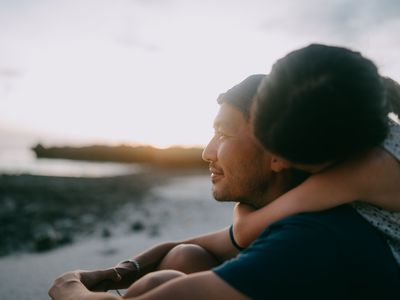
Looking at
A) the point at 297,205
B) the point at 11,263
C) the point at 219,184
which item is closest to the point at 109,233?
the point at 11,263

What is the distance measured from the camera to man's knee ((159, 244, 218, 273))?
6.91 feet

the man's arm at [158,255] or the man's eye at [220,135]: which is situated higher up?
the man's eye at [220,135]

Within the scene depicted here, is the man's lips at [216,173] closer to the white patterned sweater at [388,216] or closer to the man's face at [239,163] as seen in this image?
the man's face at [239,163]

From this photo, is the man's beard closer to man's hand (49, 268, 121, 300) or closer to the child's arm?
the child's arm

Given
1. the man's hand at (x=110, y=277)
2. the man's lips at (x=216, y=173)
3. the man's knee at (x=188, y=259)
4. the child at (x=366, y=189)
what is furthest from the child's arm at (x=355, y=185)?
the man's hand at (x=110, y=277)

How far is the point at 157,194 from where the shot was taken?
34.8 ft

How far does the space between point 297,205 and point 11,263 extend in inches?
159

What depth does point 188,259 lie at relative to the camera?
2.12m

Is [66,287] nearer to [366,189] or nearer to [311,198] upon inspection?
[311,198]

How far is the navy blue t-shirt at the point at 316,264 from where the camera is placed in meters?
1.13

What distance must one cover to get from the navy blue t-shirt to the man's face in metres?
0.64

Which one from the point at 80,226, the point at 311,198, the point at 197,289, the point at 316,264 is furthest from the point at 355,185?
the point at 80,226

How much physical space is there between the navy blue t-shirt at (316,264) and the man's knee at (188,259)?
2.93 feet

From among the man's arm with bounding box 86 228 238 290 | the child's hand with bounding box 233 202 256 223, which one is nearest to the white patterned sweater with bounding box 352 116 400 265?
the child's hand with bounding box 233 202 256 223
